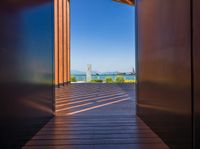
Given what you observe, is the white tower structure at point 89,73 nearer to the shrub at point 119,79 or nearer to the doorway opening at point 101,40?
the doorway opening at point 101,40

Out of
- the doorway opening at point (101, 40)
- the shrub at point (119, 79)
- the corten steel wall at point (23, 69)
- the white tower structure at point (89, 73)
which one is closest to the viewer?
the corten steel wall at point (23, 69)

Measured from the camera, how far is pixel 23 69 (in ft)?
5.63

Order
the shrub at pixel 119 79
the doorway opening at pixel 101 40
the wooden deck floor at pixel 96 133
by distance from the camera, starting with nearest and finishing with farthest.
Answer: the wooden deck floor at pixel 96 133 < the shrub at pixel 119 79 < the doorway opening at pixel 101 40

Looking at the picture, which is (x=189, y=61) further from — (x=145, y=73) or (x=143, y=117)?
(x=143, y=117)

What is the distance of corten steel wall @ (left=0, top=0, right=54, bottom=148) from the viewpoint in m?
1.37

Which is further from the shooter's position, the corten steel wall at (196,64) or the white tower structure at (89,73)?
the white tower structure at (89,73)

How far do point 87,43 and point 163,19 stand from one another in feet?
49.4

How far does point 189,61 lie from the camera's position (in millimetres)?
1341

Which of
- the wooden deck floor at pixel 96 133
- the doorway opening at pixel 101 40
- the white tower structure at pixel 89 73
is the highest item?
the doorway opening at pixel 101 40

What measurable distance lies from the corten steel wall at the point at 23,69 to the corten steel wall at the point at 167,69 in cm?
118

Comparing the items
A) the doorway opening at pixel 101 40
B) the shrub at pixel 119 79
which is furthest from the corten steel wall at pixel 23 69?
the doorway opening at pixel 101 40

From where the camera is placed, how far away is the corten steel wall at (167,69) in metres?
1.40

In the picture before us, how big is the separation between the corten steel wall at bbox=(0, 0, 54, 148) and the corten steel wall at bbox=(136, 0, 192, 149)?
118cm

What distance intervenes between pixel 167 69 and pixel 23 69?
1189mm
